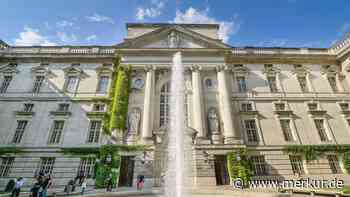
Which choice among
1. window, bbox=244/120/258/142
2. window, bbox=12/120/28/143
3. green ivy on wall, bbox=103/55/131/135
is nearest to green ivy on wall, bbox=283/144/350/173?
window, bbox=244/120/258/142

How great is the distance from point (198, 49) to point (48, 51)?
20.7 meters

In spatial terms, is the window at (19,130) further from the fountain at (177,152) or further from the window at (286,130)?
the window at (286,130)

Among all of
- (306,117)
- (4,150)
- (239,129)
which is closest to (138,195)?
(239,129)

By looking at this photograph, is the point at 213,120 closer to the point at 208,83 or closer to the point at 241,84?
the point at 208,83

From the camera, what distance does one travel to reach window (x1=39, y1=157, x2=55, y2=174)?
19312mm

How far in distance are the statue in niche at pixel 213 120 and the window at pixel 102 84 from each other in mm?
13343

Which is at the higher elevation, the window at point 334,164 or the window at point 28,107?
the window at point 28,107

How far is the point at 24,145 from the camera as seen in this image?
2019cm

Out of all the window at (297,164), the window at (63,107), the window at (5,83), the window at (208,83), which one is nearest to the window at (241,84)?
the window at (208,83)

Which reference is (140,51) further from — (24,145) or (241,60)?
(24,145)

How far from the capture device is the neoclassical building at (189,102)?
63.8 ft

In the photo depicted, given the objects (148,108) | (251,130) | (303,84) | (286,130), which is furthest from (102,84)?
(303,84)

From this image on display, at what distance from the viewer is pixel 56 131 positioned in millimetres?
21406

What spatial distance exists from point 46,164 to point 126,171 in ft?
27.7
